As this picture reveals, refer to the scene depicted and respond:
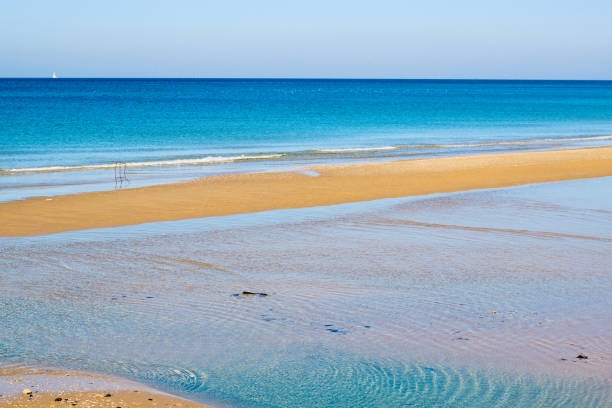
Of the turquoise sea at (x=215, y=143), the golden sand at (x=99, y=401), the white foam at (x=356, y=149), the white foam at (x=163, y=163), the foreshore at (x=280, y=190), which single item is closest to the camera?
the golden sand at (x=99, y=401)

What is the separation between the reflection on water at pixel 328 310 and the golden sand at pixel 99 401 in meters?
0.22

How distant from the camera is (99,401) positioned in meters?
4.76

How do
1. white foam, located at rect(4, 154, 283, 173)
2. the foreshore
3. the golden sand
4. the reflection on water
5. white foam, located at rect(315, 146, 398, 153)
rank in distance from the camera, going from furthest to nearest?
1. white foam, located at rect(315, 146, 398, 153)
2. white foam, located at rect(4, 154, 283, 173)
3. the foreshore
4. the reflection on water
5. the golden sand

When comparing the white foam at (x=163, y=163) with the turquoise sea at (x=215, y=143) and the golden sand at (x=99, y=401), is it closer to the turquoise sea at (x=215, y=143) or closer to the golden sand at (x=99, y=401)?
the turquoise sea at (x=215, y=143)

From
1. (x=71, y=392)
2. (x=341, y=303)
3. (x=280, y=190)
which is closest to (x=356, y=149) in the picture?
(x=280, y=190)

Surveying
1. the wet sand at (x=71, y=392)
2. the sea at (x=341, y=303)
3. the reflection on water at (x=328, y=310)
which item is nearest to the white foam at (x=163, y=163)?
the sea at (x=341, y=303)

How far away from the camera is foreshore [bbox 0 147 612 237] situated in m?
12.5

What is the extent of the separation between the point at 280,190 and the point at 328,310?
359 inches

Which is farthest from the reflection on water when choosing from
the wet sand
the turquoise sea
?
the turquoise sea

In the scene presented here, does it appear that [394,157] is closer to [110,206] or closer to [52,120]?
[110,206]

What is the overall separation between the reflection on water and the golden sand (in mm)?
224

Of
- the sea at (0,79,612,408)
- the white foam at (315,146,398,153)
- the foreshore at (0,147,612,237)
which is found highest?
the sea at (0,79,612,408)

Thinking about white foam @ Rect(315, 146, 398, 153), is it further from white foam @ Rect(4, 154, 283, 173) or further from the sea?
the sea

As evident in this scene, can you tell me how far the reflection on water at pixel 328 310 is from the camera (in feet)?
17.3
